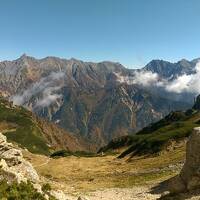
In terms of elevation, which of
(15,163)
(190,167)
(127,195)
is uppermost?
(15,163)

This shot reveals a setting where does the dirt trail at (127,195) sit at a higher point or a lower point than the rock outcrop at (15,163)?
lower

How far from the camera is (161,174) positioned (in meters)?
77.1

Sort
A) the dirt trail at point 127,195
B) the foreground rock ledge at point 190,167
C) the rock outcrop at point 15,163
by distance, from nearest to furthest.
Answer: the foreground rock ledge at point 190,167, the rock outcrop at point 15,163, the dirt trail at point 127,195

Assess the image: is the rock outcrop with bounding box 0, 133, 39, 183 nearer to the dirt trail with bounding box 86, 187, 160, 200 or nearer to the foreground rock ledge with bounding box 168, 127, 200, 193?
the dirt trail with bounding box 86, 187, 160, 200

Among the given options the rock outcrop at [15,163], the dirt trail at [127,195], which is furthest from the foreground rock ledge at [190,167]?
the rock outcrop at [15,163]

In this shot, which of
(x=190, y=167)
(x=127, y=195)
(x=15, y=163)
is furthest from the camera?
(x=127, y=195)

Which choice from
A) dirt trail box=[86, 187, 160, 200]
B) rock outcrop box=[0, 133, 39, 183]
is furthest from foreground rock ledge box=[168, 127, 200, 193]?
rock outcrop box=[0, 133, 39, 183]

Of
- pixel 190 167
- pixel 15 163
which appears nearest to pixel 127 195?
pixel 15 163

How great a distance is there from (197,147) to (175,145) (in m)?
101

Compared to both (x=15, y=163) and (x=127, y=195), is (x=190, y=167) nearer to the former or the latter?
(x=127, y=195)

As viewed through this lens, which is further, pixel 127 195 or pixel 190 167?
pixel 127 195

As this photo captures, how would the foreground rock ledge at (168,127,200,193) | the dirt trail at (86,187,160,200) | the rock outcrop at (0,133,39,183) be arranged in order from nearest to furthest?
the foreground rock ledge at (168,127,200,193)
the rock outcrop at (0,133,39,183)
the dirt trail at (86,187,160,200)

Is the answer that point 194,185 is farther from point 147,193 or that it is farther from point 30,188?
point 147,193

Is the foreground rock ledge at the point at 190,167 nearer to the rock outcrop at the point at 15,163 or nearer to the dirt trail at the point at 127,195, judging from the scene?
the dirt trail at the point at 127,195
